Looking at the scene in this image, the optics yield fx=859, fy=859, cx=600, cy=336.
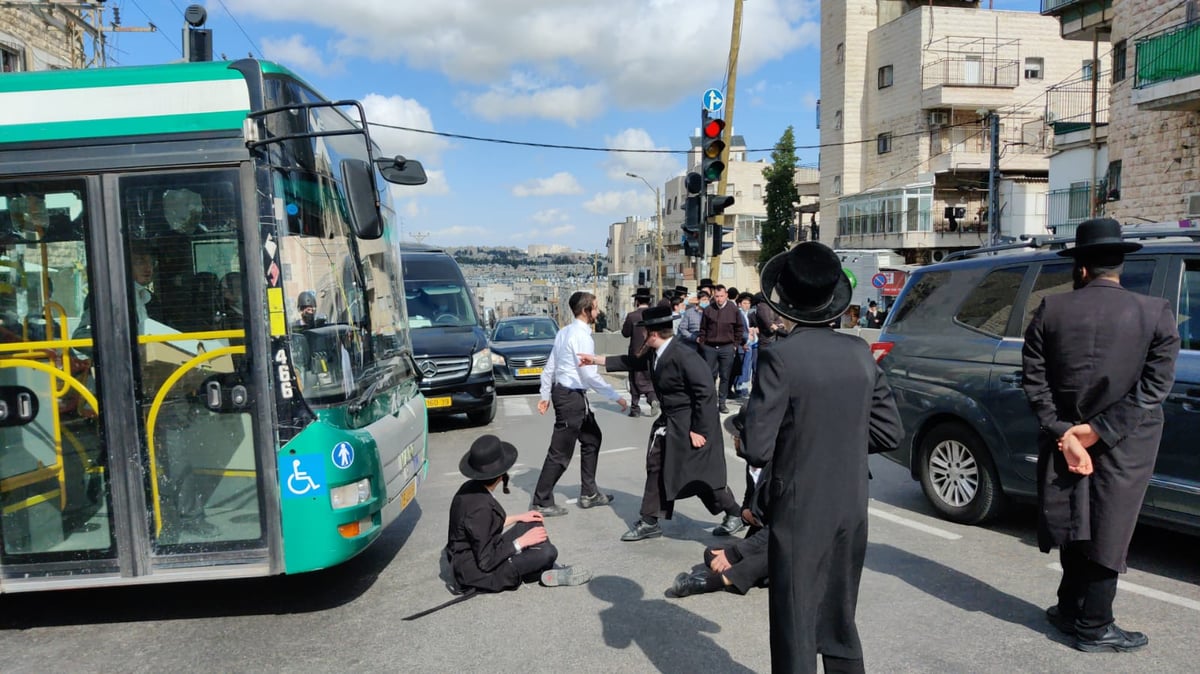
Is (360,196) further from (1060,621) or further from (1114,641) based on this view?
(1114,641)

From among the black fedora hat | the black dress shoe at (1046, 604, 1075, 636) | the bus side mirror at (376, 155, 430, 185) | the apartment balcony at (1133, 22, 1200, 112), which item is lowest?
the black dress shoe at (1046, 604, 1075, 636)

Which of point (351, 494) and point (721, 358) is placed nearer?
point (351, 494)

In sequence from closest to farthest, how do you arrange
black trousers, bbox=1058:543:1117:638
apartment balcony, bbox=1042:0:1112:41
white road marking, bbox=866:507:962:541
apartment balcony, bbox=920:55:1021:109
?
black trousers, bbox=1058:543:1117:638 < white road marking, bbox=866:507:962:541 < apartment balcony, bbox=1042:0:1112:41 < apartment balcony, bbox=920:55:1021:109

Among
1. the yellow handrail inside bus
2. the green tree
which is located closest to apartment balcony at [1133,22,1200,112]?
the yellow handrail inside bus

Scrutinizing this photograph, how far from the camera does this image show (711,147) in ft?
40.9

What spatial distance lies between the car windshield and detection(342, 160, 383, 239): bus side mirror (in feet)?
42.9

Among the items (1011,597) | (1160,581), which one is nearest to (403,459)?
(1011,597)

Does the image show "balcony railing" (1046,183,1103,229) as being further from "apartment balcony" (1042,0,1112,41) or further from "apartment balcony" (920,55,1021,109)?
"apartment balcony" (920,55,1021,109)

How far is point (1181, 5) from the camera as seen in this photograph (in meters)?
19.2

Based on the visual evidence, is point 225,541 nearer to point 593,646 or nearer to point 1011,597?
point 593,646

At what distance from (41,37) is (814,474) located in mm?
23071

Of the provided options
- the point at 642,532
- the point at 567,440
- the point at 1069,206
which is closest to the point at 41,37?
the point at 567,440

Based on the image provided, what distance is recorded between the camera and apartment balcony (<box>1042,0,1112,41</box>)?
25875mm

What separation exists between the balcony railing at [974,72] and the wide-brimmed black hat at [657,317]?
40.8 meters
